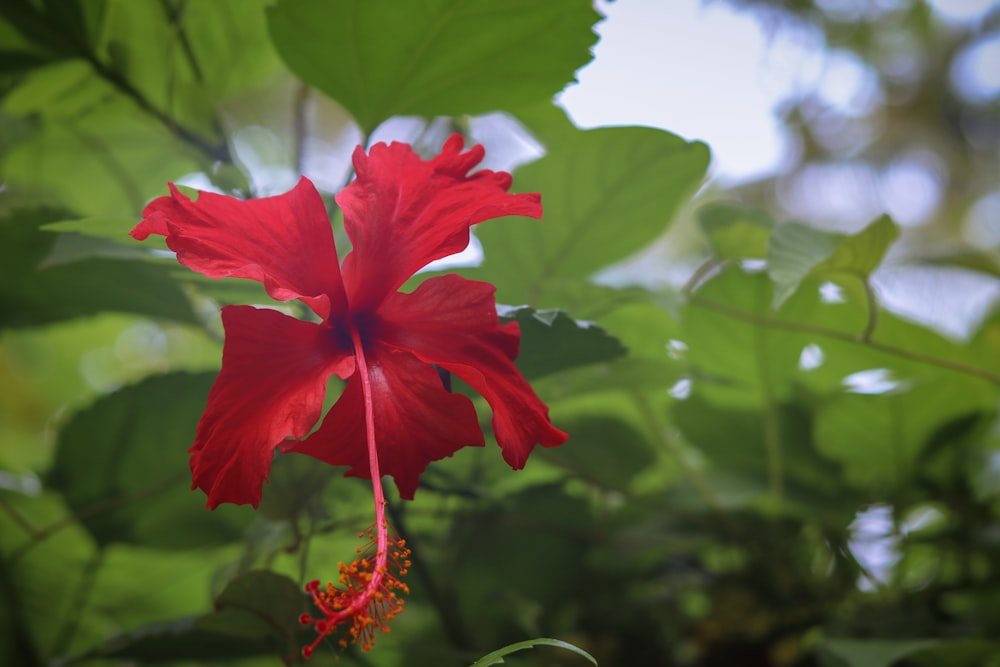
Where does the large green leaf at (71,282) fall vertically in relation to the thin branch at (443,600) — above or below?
above

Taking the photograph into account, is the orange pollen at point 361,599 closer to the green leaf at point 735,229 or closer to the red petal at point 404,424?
the red petal at point 404,424

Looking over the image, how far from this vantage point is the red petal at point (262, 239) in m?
0.25

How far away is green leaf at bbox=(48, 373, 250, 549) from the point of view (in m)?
0.48

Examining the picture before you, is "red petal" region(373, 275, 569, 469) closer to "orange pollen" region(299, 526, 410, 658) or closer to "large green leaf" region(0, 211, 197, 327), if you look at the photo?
"orange pollen" region(299, 526, 410, 658)

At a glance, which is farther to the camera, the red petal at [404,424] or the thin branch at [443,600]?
the thin branch at [443,600]

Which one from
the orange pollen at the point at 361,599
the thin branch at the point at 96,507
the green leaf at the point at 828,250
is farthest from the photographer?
the thin branch at the point at 96,507

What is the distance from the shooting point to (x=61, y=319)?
0.51 meters

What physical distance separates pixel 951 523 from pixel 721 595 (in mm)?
188

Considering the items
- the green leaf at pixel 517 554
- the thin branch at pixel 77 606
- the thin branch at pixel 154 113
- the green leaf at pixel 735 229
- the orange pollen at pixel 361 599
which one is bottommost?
the thin branch at pixel 77 606

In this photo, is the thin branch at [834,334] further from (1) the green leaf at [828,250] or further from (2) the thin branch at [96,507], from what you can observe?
(2) the thin branch at [96,507]

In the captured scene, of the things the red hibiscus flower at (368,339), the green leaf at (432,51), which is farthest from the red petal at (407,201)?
the green leaf at (432,51)

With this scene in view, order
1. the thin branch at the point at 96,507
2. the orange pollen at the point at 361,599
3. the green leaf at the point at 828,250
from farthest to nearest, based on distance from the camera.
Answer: the thin branch at the point at 96,507 < the green leaf at the point at 828,250 < the orange pollen at the point at 361,599

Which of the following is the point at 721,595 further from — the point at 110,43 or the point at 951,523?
the point at 110,43

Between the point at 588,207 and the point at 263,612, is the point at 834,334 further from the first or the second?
the point at 263,612
